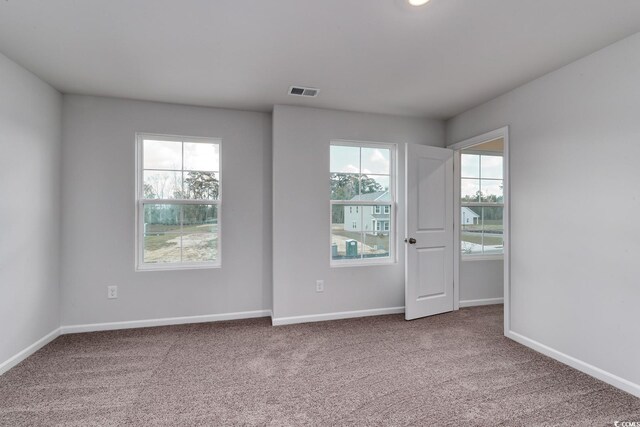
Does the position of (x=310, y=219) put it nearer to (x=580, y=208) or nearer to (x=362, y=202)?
(x=362, y=202)

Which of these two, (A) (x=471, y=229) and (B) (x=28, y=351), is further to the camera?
(A) (x=471, y=229)

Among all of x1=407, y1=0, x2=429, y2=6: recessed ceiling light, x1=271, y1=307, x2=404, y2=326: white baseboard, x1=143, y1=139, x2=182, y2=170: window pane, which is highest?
x1=407, y1=0, x2=429, y2=6: recessed ceiling light

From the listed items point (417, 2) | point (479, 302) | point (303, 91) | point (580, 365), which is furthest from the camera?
point (479, 302)

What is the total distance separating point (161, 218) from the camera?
11.2 feet

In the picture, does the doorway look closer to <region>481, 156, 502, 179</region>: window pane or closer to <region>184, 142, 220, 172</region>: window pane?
<region>481, 156, 502, 179</region>: window pane

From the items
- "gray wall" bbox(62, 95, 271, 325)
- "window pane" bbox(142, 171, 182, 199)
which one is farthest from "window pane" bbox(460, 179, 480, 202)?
"window pane" bbox(142, 171, 182, 199)

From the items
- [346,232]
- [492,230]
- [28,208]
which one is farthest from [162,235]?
[492,230]

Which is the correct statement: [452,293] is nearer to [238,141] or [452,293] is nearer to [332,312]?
[332,312]

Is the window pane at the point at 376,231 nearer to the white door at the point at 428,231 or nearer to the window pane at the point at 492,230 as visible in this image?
the white door at the point at 428,231

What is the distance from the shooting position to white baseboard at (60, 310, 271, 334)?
317 cm

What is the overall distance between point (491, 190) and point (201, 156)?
12.3 feet

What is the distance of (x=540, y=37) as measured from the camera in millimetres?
2129

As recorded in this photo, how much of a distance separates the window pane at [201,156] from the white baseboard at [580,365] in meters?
3.54

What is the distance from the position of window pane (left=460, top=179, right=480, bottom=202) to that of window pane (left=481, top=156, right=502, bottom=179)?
17 centimetres
